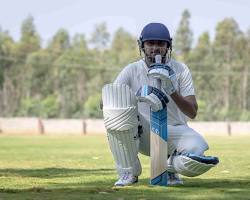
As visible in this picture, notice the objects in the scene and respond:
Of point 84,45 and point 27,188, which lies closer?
point 27,188

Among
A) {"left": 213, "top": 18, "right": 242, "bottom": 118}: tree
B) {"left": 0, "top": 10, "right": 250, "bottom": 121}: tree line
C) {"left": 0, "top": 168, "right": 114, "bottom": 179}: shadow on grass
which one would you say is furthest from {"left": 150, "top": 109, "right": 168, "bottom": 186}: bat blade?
{"left": 213, "top": 18, "right": 242, "bottom": 118}: tree

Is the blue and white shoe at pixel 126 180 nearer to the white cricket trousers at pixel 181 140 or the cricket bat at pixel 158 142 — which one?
the cricket bat at pixel 158 142

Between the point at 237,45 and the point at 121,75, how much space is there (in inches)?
3523

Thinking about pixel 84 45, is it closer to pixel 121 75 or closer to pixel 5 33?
pixel 5 33

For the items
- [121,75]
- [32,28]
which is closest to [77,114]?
[32,28]

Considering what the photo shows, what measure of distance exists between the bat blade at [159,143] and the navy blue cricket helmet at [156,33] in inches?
28.4

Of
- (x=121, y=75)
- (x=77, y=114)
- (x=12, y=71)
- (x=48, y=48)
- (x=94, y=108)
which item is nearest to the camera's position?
(x=121, y=75)

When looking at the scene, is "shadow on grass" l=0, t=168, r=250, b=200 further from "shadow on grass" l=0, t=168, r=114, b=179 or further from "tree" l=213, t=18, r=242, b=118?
"tree" l=213, t=18, r=242, b=118

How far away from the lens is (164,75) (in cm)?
766

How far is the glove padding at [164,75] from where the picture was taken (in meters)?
7.66

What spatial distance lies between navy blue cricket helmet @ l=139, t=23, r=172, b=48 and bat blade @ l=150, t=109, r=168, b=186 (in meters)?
0.72

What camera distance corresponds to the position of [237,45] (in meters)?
96.7

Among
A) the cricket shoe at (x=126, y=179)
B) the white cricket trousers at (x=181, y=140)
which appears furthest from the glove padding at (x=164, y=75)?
the cricket shoe at (x=126, y=179)

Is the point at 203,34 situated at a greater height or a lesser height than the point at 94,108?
greater
